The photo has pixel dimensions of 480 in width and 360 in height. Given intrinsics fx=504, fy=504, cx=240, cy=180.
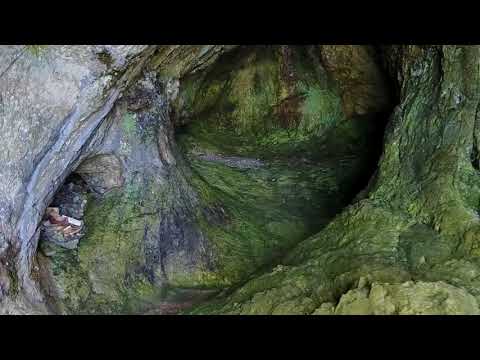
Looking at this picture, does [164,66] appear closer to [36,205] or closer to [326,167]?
[36,205]

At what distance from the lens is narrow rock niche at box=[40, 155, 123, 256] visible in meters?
5.73

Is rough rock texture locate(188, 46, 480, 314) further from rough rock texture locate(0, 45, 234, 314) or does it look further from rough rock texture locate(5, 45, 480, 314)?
rough rock texture locate(0, 45, 234, 314)

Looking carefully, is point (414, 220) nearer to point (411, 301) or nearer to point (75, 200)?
point (411, 301)

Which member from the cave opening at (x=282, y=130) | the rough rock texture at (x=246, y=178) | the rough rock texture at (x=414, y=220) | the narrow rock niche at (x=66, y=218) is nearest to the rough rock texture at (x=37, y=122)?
the rough rock texture at (x=246, y=178)

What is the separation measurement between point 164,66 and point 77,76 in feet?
7.90

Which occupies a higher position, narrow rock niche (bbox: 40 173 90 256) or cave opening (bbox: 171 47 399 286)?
cave opening (bbox: 171 47 399 286)

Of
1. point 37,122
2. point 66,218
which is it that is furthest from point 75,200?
point 37,122

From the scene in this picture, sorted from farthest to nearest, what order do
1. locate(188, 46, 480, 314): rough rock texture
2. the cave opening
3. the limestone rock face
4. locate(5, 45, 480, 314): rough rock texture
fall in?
the cave opening, locate(5, 45, 480, 314): rough rock texture, locate(188, 46, 480, 314): rough rock texture, the limestone rock face

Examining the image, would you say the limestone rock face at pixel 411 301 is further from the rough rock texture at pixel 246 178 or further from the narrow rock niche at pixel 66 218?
the narrow rock niche at pixel 66 218

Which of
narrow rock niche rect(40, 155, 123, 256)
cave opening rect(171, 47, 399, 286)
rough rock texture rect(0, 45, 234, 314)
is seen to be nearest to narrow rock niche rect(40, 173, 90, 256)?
narrow rock niche rect(40, 155, 123, 256)

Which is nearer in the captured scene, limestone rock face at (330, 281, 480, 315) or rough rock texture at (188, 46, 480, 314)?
limestone rock face at (330, 281, 480, 315)

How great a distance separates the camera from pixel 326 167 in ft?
28.6

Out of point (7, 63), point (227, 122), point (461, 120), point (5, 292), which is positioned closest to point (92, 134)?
point (7, 63)

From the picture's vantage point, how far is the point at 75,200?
614 cm
